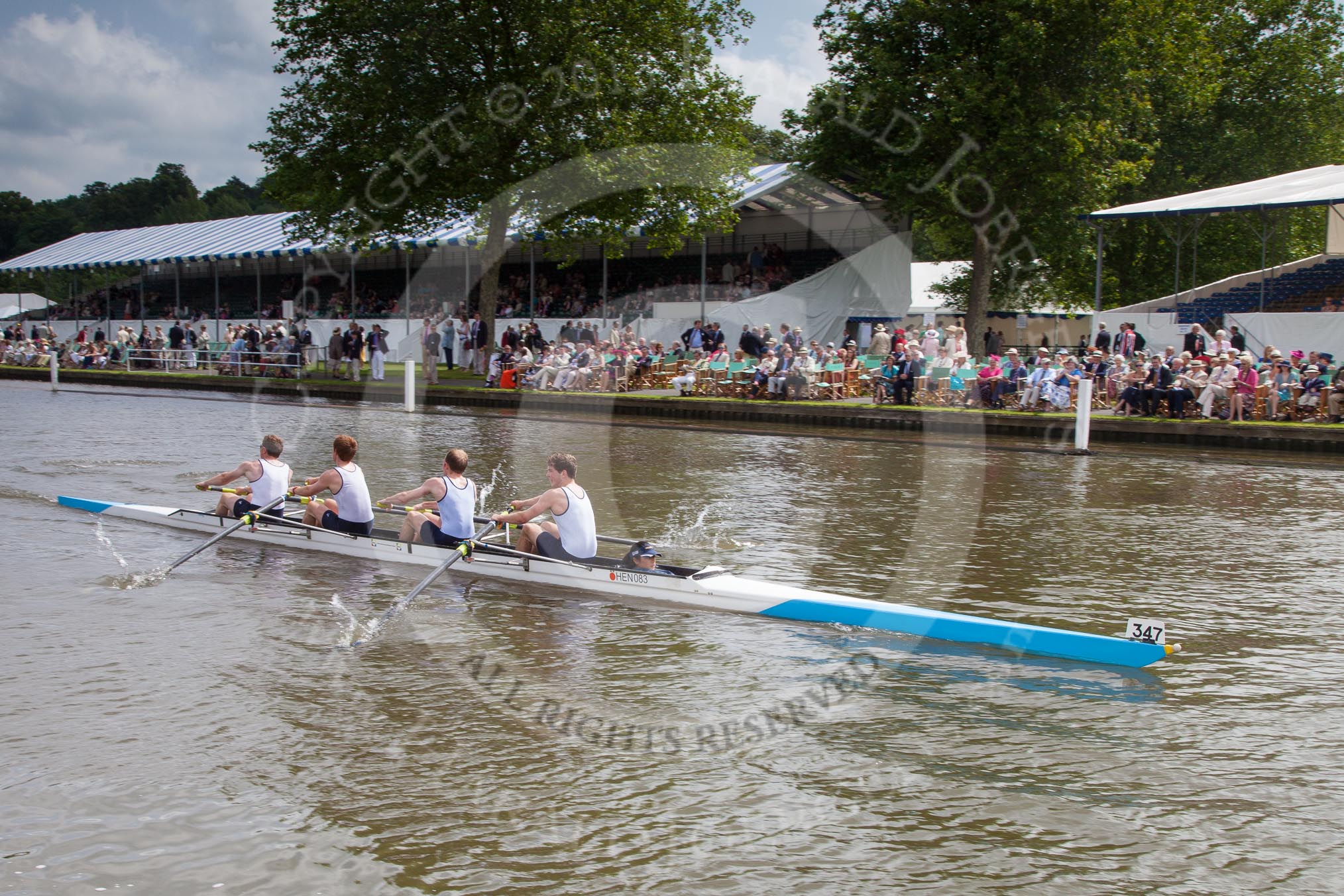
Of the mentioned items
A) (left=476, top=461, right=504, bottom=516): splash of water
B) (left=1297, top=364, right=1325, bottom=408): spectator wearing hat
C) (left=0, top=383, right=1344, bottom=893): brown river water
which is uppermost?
(left=1297, top=364, right=1325, bottom=408): spectator wearing hat

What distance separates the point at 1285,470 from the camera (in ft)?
55.7

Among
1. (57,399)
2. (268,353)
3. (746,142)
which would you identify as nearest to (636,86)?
(746,142)

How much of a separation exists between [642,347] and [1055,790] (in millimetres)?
24146

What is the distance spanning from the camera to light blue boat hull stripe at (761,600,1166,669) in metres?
7.39

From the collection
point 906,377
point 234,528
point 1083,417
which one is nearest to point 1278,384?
point 1083,417

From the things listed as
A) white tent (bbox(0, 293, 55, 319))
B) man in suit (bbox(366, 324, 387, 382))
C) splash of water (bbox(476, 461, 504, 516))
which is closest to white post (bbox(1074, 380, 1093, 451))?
splash of water (bbox(476, 461, 504, 516))

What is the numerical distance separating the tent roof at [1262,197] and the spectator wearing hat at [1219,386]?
7197 millimetres

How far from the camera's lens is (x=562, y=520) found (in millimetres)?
9344

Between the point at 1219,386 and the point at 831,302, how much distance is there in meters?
13.5

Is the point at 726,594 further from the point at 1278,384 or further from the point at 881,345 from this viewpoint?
the point at 881,345

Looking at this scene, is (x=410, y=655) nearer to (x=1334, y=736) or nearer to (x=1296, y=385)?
(x=1334, y=736)

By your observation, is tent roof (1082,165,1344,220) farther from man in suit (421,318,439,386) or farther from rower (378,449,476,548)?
rower (378,449,476,548)

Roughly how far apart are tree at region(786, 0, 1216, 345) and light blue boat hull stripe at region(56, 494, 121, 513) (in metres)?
23.4

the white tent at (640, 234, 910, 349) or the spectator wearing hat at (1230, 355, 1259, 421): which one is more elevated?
the white tent at (640, 234, 910, 349)
